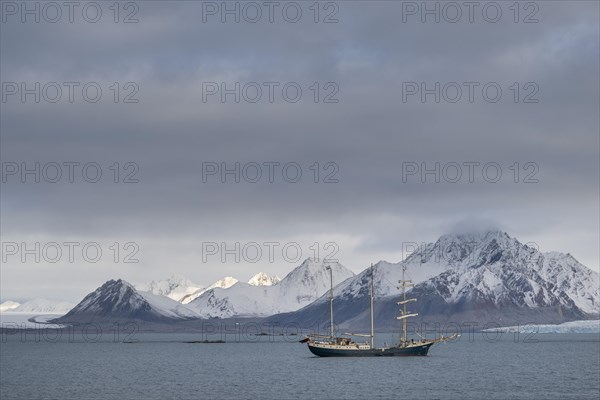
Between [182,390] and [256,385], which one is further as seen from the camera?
[256,385]

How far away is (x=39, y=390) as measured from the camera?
171 m

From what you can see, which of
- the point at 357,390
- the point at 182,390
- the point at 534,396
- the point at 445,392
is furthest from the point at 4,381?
the point at 534,396

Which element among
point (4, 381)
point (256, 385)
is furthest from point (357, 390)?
point (4, 381)

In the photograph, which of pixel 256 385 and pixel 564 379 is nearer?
pixel 256 385

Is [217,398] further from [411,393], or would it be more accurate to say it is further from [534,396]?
[534,396]

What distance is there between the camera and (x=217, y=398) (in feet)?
509

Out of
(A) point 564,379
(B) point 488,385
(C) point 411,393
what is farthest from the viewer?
(A) point 564,379

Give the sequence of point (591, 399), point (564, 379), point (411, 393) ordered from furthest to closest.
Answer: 1. point (564, 379)
2. point (411, 393)
3. point (591, 399)

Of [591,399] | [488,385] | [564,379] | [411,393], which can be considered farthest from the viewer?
[564,379]

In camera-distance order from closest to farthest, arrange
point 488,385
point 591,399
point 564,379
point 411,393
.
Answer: point 591,399, point 411,393, point 488,385, point 564,379

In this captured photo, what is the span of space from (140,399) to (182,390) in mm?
16052

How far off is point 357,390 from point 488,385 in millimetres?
26539

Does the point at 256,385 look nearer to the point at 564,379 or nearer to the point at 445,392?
the point at 445,392

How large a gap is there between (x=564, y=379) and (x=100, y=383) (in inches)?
3573
